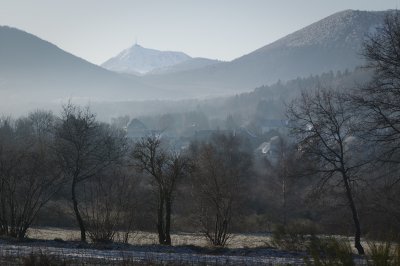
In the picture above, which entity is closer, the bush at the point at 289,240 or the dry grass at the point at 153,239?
the bush at the point at 289,240

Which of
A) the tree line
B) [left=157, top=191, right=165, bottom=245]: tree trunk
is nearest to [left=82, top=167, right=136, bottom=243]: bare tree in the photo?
the tree line

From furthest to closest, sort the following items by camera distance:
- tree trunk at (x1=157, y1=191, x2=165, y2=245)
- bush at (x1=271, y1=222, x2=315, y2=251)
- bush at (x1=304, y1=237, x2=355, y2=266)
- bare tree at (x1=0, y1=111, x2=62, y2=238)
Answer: tree trunk at (x1=157, y1=191, x2=165, y2=245), bare tree at (x1=0, y1=111, x2=62, y2=238), bush at (x1=271, y1=222, x2=315, y2=251), bush at (x1=304, y1=237, x2=355, y2=266)

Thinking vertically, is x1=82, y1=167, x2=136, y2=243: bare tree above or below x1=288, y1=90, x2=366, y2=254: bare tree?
below

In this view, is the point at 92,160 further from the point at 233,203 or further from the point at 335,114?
the point at 335,114

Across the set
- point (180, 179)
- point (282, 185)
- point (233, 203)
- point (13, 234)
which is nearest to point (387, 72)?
point (180, 179)

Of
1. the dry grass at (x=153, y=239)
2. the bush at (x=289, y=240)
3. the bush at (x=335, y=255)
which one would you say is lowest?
the dry grass at (x=153, y=239)

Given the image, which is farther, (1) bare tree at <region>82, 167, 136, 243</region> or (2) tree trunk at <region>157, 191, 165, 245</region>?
(2) tree trunk at <region>157, 191, 165, 245</region>

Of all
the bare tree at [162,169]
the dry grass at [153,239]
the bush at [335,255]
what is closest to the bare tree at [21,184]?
the dry grass at [153,239]

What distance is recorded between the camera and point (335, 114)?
22984mm

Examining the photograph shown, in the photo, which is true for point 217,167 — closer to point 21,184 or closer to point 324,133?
point 324,133

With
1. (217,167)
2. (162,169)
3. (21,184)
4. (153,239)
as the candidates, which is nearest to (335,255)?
(162,169)

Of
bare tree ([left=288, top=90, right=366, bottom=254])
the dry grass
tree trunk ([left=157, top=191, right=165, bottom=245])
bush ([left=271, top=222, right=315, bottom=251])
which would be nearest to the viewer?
bush ([left=271, top=222, right=315, bottom=251])

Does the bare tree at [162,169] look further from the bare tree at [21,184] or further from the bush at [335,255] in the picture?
the bush at [335,255]

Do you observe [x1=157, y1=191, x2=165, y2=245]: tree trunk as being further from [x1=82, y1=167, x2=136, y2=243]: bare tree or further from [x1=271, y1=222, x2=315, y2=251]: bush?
[x1=271, y1=222, x2=315, y2=251]: bush
